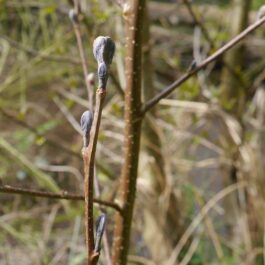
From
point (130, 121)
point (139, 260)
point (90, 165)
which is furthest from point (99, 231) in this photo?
point (139, 260)

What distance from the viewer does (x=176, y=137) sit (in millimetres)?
1776

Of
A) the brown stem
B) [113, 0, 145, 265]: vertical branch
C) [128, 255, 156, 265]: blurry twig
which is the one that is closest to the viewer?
the brown stem

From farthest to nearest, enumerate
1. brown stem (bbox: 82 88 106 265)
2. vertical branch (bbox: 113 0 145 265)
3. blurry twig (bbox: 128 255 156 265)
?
blurry twig (bbox: 128 255 156 265)
vertical branch (bbox: 113 0 145 265)
brown stem (bbox: 82 88 106 265)

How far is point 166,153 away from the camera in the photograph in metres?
1.60

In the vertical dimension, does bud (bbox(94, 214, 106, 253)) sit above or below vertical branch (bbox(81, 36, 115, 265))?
below

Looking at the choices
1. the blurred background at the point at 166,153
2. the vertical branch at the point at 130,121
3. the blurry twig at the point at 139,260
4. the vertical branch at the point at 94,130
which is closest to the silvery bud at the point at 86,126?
the vertical branch at the point at 94,130

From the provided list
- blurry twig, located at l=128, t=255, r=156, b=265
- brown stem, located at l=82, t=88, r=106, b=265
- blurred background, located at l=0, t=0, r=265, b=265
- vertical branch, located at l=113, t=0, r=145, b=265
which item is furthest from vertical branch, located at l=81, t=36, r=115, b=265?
blurry twig, located at l=128, t=255, r=156, b=265

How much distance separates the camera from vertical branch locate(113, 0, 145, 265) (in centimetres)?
60

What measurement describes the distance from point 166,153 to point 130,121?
3.20 ft

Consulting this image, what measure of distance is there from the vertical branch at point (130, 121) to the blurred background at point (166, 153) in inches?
18.7

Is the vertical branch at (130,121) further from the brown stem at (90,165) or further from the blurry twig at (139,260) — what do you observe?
the blurry twig at (139,260)

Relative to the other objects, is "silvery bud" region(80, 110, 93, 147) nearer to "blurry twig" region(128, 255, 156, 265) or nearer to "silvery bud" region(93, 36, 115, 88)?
"silvery bud" region(93, 36, 115, 88)

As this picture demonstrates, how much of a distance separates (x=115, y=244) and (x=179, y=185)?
112 centimetres

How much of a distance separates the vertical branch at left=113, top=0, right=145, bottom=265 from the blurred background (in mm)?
475
